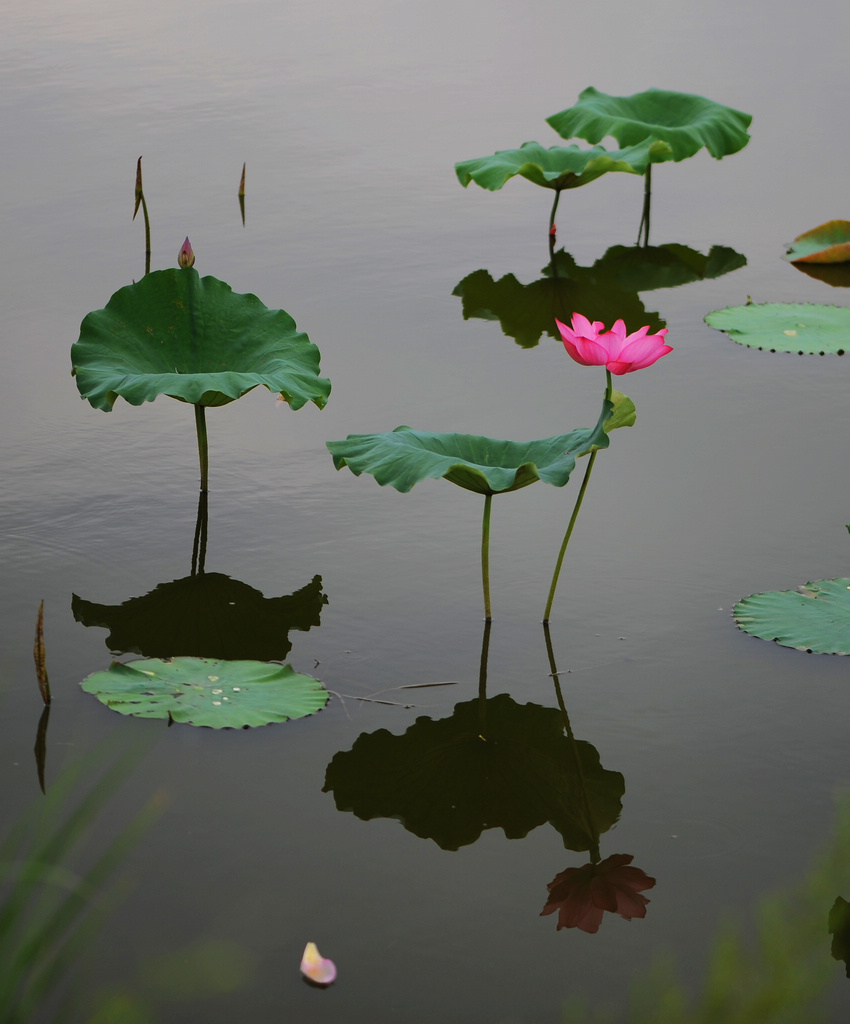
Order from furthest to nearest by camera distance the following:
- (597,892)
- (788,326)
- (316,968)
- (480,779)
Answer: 1. (788,326)
2. (480,779)
3. (597,892)
4. (316,968)

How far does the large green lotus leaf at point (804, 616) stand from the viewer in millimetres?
2250

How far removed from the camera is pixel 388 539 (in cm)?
268

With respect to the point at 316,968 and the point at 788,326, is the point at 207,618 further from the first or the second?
the point at 788,326

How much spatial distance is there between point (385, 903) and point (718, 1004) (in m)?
0.49

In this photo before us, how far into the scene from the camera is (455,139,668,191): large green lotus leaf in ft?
14.0

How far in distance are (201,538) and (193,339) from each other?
473mm

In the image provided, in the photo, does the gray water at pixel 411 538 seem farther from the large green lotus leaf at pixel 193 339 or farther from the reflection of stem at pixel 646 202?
the large green lotus leaf at pixel 193 339

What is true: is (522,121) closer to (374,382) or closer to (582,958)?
(374,382)

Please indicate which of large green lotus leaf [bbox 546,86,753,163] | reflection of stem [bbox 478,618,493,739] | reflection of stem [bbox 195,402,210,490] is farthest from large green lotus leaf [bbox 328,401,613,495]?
large green lotus leaf [bbox 546,86,753,163]

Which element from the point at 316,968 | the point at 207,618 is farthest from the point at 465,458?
the point at 316,968

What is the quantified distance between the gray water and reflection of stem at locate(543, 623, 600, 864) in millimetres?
20

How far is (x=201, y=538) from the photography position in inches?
105

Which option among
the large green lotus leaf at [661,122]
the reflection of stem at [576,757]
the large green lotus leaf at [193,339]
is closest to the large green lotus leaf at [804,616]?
the reflection of stem at [576,757]

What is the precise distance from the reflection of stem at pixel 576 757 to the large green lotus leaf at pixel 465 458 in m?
0.33
